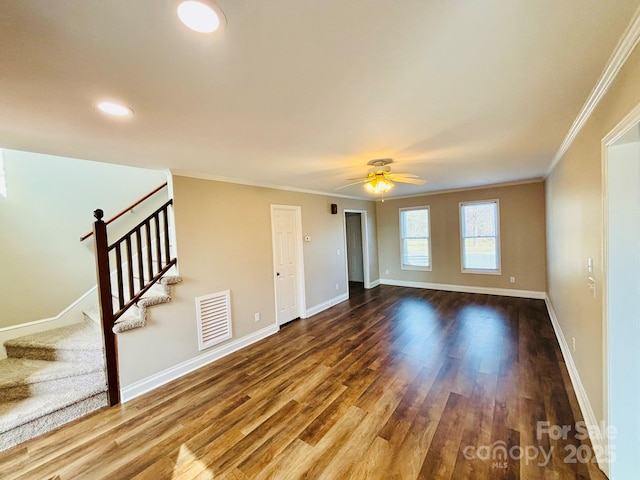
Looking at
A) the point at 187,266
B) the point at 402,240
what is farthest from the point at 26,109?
the point at 402,240

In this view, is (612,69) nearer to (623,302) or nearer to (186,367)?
(623,302)

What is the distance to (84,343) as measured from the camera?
9.42 ft

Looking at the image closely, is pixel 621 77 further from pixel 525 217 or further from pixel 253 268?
pixel 525 217

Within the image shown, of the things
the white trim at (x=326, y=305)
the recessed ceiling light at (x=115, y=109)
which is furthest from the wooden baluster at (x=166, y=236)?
the white trim at (x=326, y=305)

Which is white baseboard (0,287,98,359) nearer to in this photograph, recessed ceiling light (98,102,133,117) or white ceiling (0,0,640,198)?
white ceiling (0,0,640,198)

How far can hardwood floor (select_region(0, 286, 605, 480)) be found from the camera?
5.83ft

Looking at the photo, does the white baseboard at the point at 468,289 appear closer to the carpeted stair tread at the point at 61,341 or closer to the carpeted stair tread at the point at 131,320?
the carpeted stair tread at the point at 131,320

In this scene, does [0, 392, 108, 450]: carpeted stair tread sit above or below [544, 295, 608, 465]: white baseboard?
below

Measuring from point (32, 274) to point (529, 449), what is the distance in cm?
531

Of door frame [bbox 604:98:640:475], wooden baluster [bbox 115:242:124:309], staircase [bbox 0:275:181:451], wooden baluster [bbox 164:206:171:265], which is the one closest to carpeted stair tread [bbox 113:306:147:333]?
staircase [bbox 0:275:181:451]

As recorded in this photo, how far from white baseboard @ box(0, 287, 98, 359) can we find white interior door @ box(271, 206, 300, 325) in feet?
8.52

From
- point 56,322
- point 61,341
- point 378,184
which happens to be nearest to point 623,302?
point 378,184

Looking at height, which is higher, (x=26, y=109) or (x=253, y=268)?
(x=26, y=109)

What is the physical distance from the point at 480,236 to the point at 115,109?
653cm
